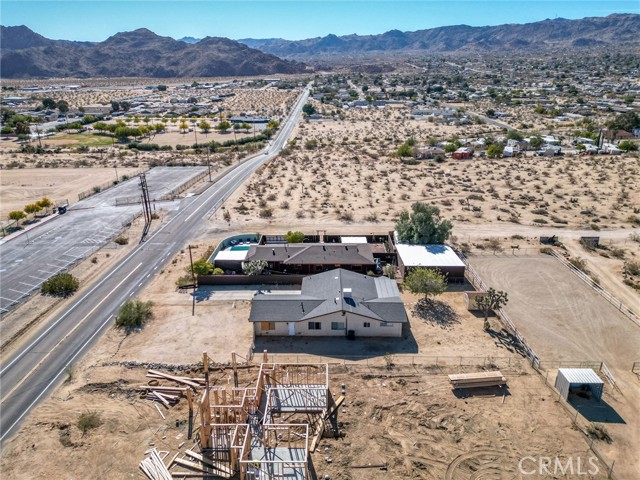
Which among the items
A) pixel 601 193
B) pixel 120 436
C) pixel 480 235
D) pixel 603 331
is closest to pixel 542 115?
pixel 601 193

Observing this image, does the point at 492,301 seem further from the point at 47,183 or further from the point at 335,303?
the point at 47,183

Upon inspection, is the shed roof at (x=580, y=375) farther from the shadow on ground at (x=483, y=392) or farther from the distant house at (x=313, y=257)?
the distant house at (x=313, y=257)

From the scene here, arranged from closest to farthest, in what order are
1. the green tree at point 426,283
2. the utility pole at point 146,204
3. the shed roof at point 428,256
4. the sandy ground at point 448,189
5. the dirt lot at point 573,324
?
the dirt lot at point 573,324
the green tree at point 426,283
the shed roof at point 428,256
the utility pole at point 146,204
the sandy ground at point 448,189

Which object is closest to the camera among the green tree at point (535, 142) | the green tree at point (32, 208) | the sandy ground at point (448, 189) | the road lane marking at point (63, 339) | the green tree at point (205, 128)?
the road lane marking at point (63, 339)

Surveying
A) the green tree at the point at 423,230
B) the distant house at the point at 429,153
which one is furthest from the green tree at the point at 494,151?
the green tree at the point at 423,230

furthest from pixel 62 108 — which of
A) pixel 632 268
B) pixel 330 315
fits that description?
pixel 632 268

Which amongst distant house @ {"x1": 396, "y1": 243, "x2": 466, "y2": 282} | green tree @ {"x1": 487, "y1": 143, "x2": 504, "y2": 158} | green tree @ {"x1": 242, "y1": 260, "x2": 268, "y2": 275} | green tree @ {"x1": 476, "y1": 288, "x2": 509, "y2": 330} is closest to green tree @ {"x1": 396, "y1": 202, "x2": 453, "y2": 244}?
distant house @ {"x1": 396, "y1": 243, "x2": 466, "y2": 282}
